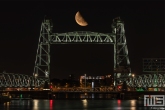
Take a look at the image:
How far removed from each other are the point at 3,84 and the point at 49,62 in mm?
25042

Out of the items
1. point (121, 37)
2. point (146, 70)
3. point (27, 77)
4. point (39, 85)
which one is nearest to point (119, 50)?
point (121, 37)

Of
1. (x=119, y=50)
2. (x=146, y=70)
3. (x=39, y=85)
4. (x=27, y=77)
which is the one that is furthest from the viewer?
(x=27, y=77)

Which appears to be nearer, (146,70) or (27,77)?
(146,70)

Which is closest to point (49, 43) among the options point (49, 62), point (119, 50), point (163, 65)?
point (49, 62)

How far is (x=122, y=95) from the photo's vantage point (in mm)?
114375

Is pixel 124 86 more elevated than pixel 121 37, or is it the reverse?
pixel 121 37

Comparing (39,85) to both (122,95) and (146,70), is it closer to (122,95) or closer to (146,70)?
(122,95)

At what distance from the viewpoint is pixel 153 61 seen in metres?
103

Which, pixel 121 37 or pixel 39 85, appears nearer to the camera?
pixel 121 37

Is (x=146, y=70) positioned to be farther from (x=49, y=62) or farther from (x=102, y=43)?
(x=49, y=62)

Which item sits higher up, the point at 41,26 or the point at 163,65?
the point at 41,26

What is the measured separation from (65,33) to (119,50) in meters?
10.5

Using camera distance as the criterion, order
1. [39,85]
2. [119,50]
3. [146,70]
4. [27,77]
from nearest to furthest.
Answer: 1. [146,70]
2. [119,50]
3. [39,85]
4. [27,77]

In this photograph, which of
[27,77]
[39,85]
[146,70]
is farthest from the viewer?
[27,77]
